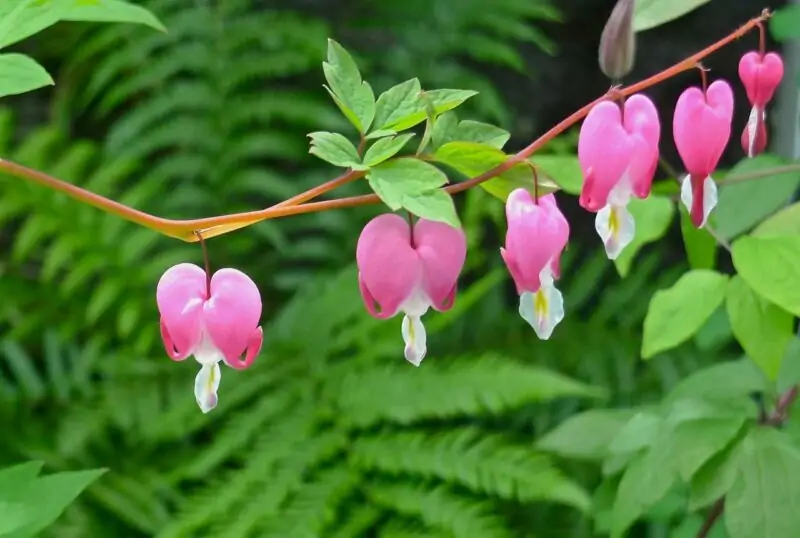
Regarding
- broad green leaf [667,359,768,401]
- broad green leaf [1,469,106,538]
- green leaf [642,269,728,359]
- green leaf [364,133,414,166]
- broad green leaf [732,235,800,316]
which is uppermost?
green leaf [364,133,414,166]

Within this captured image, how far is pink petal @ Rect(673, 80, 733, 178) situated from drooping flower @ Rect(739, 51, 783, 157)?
5 cm

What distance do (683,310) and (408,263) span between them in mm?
321

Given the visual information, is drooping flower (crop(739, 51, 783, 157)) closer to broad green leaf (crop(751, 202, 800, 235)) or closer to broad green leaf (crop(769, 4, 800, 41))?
broad green leaf (crop(751, 202, 800, 235))

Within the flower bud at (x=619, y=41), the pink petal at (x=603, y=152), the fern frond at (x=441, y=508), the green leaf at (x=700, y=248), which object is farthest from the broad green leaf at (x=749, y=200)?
the fern frond at (x=441, y=508)

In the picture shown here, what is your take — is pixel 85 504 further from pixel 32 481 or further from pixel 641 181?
pixel 641 181

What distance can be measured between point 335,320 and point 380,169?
809 millimetres

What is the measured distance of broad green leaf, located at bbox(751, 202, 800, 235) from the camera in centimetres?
65

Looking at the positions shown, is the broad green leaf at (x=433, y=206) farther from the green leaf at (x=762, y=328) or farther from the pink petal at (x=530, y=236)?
the green leaf at (x=762, y=328)

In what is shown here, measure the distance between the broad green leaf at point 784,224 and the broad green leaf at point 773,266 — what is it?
0.20ft

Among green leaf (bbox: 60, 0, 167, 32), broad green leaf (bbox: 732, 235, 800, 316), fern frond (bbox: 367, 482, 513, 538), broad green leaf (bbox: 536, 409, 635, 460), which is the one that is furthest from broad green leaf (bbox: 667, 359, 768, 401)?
green leaf (bbox: 60, 0, 167, 32)

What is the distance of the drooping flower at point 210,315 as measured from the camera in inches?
16.2

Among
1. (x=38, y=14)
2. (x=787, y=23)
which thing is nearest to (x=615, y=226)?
(x=38, y=14)

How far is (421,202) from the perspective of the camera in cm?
38

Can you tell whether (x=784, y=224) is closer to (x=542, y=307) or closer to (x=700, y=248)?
(x=700, y=248)
